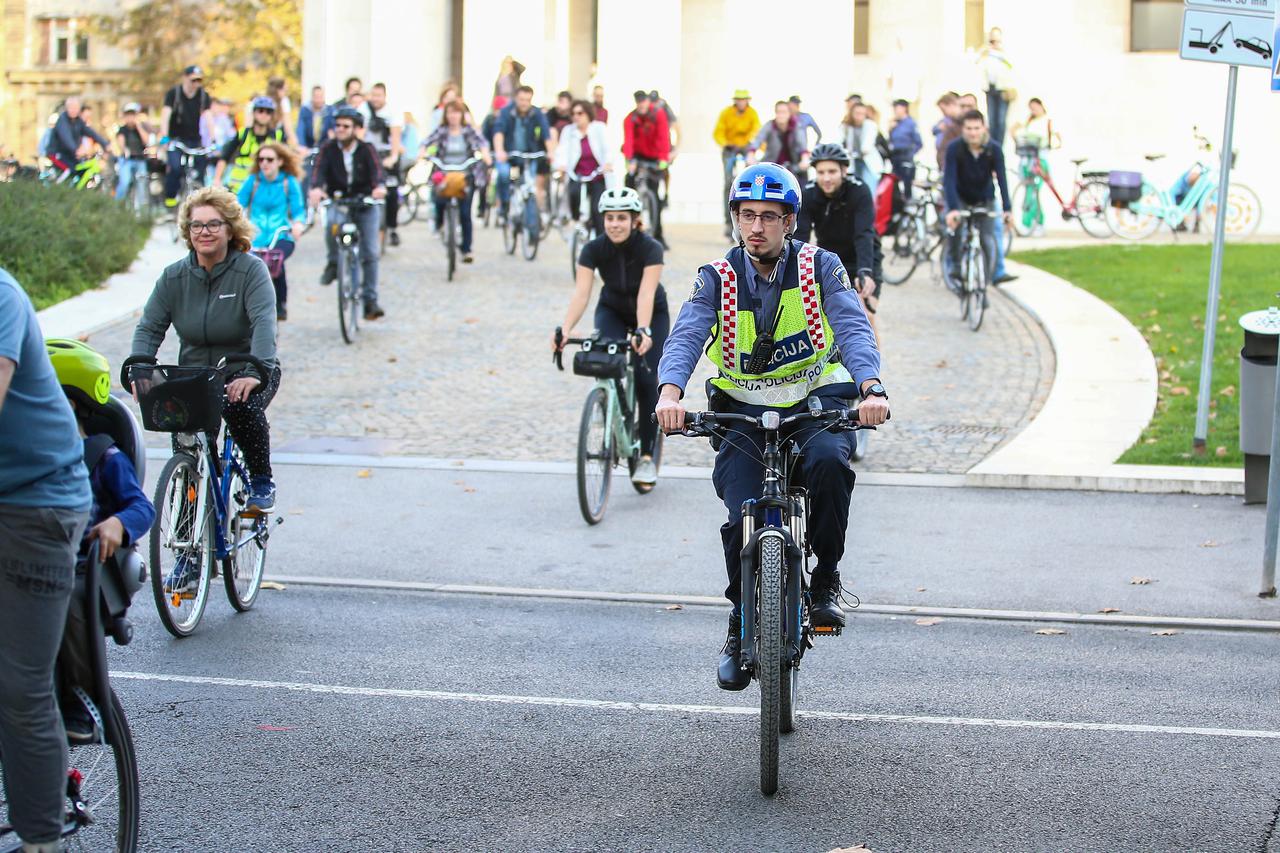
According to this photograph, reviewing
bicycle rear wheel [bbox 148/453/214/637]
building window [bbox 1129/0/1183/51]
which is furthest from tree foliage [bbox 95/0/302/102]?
bicycle rear wheel [bbox 148/453/214/637]

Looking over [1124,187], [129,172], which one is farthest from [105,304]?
[1124,187]

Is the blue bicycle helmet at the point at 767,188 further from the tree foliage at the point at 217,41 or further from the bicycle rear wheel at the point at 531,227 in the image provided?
the tree foliage at the point at 217,41

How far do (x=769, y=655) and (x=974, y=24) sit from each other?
3144 centimetres

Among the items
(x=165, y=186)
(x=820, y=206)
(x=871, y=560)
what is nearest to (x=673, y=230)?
(x=165, y=186)

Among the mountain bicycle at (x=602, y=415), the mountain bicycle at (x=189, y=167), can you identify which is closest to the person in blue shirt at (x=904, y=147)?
the mountain bicycle at (x=189, y=167)

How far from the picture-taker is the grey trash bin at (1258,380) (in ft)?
34.8

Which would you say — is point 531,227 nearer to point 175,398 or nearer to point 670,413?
point 175,398

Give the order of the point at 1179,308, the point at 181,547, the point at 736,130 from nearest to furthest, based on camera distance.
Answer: the point at 181,547
the point at 1179,308
the point at 736,130

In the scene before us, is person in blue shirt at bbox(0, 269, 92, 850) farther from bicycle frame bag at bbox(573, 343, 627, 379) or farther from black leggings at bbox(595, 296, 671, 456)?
black leggings at bbox(595, 296, 671, 456)

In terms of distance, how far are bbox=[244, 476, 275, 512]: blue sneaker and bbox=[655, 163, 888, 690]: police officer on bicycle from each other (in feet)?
9.62

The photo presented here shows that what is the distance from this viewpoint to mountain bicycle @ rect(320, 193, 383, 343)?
1702cm

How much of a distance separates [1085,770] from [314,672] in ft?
9.81

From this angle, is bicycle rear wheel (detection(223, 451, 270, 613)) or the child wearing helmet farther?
bicycle rear wheel (detection(223, 451, 270, 613))

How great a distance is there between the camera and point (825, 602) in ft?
Result: 20.7
